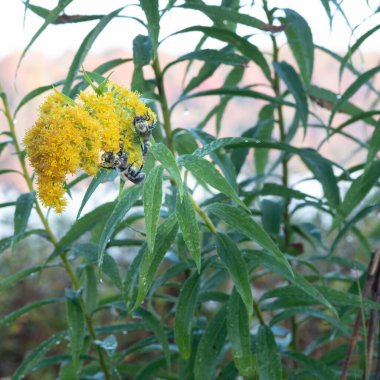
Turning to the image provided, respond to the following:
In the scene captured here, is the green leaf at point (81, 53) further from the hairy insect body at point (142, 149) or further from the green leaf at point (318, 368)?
the green leaf at point (318, 368)

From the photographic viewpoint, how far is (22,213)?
1.28 metres

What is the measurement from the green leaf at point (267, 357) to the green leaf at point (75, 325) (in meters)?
0.32

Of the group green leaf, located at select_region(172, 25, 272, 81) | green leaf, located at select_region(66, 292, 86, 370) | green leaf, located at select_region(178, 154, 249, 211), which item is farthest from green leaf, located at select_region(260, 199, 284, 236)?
green leaf, located at select_region(178, 154, 249, 211)

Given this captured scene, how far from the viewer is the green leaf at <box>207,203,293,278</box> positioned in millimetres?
976

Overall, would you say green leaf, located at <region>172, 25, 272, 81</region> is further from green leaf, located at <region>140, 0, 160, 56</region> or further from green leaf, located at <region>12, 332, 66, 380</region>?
green leaf, located at <region>12, 332, 66, 380</region>

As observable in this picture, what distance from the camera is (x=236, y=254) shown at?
3.59ft

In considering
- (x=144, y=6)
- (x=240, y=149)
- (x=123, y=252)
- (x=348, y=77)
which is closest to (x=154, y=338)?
(x=240, y=149)

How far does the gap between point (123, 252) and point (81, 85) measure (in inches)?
94.2

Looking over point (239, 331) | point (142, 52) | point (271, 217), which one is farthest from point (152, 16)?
point (271, 217)

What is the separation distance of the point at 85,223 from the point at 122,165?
52 cm

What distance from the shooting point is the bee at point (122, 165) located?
2.76 feet

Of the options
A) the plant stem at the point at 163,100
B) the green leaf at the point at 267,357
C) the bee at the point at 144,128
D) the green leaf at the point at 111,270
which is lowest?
the green leaf at the point at 267,357

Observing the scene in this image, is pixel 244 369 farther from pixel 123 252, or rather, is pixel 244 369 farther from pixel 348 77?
pixel 348 77

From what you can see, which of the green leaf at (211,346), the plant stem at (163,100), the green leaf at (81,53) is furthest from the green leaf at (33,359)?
the green leaf at (81,53)
